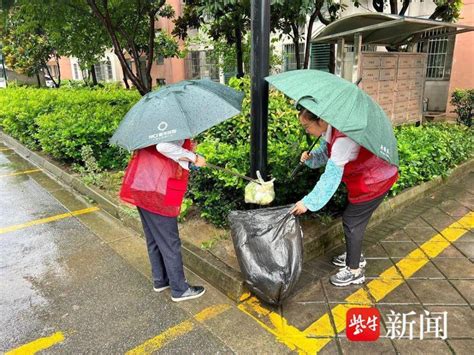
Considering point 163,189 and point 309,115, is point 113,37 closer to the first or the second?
point 163,189

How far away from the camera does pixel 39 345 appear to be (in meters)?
2.48

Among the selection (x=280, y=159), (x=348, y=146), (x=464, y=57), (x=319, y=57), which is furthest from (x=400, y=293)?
(x=319, y=57)

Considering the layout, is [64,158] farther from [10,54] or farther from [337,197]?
[10,54]

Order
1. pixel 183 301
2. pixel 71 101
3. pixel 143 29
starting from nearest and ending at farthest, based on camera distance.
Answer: pixel 183 301 < pixel 71 101 < pixel 143 29

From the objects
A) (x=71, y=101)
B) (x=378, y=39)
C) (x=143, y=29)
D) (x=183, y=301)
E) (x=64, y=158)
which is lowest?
(x=183, y=301)

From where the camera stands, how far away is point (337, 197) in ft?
12.3

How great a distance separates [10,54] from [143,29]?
1164 centimetres

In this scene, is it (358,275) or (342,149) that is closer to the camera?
(342,149)

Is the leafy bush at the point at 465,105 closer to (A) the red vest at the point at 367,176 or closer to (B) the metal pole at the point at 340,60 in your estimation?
(B) the metal pole at the point at 340,60

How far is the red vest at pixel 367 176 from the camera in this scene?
8.52ft

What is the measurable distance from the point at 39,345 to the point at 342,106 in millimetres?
2509

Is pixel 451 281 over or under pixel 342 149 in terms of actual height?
under

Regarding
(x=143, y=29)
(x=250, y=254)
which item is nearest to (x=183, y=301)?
(x=250, y=254)

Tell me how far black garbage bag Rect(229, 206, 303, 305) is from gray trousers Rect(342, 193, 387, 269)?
55cm
